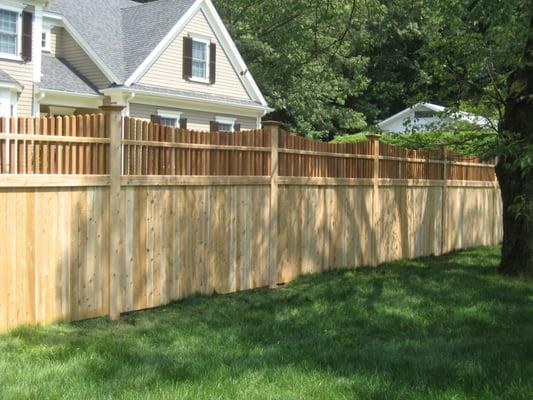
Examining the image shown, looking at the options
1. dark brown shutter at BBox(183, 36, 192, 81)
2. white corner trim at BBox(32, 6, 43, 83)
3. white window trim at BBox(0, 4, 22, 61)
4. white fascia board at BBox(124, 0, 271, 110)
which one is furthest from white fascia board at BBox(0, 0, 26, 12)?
dark brown shutter at BBox(183, 36, 192, 81)

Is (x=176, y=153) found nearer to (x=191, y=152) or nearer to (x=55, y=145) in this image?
(x=191, y=152)

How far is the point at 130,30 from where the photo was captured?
79.3ft

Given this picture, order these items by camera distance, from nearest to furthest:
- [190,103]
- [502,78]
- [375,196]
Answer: [502,78], [375,196], [190,103]

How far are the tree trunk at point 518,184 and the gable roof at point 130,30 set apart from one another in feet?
45.8

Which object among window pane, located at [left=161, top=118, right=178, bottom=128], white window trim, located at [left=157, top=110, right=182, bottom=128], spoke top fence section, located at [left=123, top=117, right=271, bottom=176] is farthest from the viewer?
window pane, located at [left=161, top=118, right=178, bottom=128]

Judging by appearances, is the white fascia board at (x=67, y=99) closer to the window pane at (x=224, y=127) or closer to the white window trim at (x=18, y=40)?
the white window trim at (x=18, y=40)

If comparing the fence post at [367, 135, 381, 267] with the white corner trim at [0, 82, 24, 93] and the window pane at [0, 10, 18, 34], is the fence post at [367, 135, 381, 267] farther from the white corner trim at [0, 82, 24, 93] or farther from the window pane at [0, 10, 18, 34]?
the window pane at [0, 10, 18, 34]

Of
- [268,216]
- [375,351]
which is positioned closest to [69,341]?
[375,351]

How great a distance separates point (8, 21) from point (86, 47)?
3.54 m

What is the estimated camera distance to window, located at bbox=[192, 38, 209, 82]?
927 inches

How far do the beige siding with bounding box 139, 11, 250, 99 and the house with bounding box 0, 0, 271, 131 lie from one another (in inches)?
1.3

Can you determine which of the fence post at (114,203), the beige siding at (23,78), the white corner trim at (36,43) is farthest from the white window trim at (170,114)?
the fence post at (114,203)

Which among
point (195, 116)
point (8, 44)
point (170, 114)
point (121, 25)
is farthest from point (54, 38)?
point (195, 116)

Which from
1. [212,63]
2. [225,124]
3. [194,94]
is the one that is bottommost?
[225,124]
